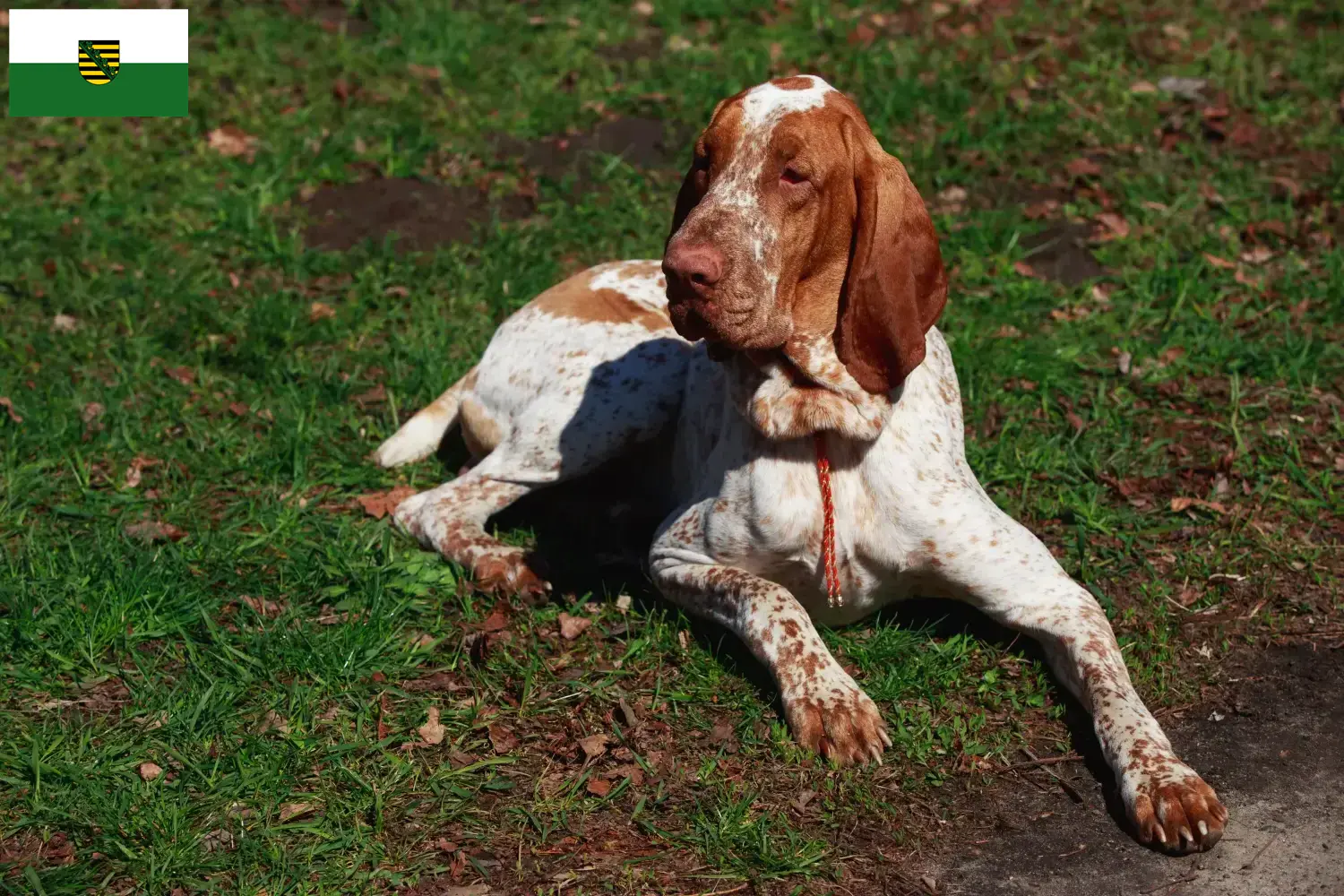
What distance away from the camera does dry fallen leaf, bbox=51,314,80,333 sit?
6016mm

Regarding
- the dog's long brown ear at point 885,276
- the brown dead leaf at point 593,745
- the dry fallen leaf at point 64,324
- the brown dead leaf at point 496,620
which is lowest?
the brown dead leaf at point 593,745

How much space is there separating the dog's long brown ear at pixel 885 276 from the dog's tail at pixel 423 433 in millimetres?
1868

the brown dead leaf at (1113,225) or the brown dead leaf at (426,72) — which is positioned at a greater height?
the brown dead leaf at (426,72)

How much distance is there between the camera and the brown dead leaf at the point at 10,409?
5.29 meters

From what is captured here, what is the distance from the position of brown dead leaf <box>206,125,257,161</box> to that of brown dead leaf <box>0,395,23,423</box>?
90.3 inches

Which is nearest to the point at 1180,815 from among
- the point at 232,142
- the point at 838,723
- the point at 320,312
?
the point at 838,723

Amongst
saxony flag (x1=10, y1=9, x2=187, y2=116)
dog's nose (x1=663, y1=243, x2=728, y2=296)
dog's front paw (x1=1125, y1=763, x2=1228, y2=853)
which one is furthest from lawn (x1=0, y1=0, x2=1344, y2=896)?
dog's nose (x1=663, y1=243, x2=728, y2=296)

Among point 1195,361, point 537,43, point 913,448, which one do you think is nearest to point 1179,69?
point 1195,361

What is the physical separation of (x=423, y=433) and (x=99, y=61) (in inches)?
147

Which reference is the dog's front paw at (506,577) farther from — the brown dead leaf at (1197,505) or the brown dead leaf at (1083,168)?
the brown dead leaf at (1083,168)

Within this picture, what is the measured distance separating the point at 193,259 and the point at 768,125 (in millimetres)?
3819

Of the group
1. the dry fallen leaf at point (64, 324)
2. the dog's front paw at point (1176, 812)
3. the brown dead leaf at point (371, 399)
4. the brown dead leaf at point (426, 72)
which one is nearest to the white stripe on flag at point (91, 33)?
the brown dead leaf at point (426, 72)

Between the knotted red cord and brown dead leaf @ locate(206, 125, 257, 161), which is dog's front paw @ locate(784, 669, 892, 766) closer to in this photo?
the knotted red cord

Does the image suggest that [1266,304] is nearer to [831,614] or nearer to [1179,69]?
[1179,69]
